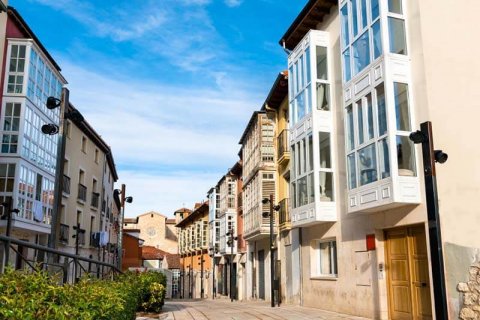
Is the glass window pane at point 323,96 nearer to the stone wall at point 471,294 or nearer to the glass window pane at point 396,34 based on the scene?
the glass window pane at point 396,34

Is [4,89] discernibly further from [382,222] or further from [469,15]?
[469,15]

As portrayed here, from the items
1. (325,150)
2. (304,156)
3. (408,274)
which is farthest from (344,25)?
(408,274)

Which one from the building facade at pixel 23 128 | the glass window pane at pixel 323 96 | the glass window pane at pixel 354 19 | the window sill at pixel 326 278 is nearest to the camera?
the glass window pane at pixel 354 19

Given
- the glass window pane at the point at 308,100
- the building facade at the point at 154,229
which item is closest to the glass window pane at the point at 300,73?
the glass window pane at the point at 308,100

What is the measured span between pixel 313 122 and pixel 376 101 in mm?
4015

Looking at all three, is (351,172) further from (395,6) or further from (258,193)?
(258,193)

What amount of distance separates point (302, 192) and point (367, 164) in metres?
4.70

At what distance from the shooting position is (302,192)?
57.4 ft

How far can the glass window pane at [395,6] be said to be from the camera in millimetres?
12695

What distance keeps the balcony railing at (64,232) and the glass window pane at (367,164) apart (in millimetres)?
20183

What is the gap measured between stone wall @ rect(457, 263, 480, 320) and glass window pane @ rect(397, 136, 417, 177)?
2573 millimetres

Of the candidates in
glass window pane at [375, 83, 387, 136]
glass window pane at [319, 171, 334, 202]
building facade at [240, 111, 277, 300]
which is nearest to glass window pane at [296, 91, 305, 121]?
glass window pane at [319, 171, 334, 202]

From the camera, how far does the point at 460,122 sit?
11656 millimetres

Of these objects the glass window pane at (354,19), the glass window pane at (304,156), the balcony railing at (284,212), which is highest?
the glass window pane at (354,19)
